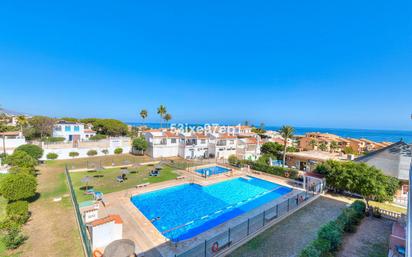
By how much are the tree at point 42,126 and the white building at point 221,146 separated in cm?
4043

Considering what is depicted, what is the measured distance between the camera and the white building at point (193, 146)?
1494 inches

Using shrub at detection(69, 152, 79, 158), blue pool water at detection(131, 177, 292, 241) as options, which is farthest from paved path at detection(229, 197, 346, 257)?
shrub at detection(69, 152, 79, 158)

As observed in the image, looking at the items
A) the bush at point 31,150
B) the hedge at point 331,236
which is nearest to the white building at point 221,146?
the hedge at point 331,236

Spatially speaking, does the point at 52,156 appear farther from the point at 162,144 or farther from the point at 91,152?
the point at 162,144

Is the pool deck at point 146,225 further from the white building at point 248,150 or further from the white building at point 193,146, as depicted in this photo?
the white building at point 248,150

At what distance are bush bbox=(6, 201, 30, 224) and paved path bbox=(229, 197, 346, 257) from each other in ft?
41.6

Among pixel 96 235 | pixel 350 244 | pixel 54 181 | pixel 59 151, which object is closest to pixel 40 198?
pixel 54 181

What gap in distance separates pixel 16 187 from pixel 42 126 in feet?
142

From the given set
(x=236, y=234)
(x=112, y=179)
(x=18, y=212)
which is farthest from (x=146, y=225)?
(x=112, y=179)

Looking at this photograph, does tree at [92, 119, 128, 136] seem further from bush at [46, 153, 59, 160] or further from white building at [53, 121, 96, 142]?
bush at [46, 153, 59, 160]

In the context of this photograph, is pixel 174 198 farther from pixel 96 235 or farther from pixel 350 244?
pixel 350 244

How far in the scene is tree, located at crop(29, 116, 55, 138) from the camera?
4600 centimetres

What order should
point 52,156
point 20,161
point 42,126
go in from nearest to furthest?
point 20,161 → point 52,156 → point 42,126

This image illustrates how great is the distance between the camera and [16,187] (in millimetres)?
12477
